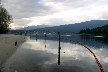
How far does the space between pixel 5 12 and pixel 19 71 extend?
14776 cm

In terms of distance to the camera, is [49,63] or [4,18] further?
[4,18]

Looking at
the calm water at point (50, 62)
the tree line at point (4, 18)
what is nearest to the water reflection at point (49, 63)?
the calm water at point (50, 62)

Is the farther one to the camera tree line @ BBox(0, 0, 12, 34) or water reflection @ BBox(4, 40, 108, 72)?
tree line @ BBox(0, 0, 12, 34)

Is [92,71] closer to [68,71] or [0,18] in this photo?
[68,71]

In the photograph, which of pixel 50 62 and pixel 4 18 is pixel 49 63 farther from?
pixel 4 18

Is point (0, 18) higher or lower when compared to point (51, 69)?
higher

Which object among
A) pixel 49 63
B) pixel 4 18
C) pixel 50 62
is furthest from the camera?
pixel 4 18

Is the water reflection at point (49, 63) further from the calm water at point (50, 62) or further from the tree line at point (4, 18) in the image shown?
the tree line at point (4, 18)

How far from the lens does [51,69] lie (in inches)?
1544

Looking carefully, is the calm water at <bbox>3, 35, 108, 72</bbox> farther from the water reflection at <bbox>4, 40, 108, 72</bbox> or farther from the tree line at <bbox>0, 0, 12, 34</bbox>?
the tree line at <bbox>0, 0, 12, 34</bbox>

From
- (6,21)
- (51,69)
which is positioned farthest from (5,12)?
(51,69)

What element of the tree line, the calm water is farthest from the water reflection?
the tree line

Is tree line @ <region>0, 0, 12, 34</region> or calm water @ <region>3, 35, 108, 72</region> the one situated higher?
tree line @ <region>0, 0, 12, 34</region>

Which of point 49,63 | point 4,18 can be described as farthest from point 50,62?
point 4,18
